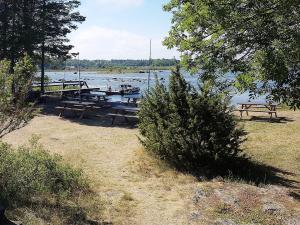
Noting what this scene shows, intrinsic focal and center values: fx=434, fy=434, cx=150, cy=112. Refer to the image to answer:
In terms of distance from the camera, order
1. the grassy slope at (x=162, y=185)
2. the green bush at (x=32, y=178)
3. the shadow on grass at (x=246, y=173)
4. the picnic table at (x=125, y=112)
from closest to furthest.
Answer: the green bush at (x=32, y=178) → the grassy slope at (x=162, y=185) → the shadow on grass at (x=246, y=173) → the picnic table at (x=125, y=112)

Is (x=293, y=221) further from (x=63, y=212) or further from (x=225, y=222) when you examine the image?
(x=63, y=212)

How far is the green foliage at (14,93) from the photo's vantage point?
344 inches

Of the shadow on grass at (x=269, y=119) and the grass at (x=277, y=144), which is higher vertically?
the shadow on grass at (x=269, y=119)

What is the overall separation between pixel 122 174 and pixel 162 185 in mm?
1472

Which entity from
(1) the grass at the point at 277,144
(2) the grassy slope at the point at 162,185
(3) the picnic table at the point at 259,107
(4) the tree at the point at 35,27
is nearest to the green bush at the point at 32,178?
(2) the grassy slope at the point at 162,185

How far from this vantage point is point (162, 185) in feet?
35.6

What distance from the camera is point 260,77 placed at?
7953mm

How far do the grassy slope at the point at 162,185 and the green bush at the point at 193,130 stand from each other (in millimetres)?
602

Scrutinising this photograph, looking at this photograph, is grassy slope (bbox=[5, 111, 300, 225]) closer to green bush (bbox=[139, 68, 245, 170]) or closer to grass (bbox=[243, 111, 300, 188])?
grass (bbox=[243, 111, 300, 188])

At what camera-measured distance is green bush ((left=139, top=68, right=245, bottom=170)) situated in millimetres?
11859

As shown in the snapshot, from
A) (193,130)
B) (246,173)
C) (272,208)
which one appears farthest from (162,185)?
(272,208)

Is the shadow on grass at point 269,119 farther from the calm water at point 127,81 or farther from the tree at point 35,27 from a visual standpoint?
the tree at point 35,27

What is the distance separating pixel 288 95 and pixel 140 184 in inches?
184

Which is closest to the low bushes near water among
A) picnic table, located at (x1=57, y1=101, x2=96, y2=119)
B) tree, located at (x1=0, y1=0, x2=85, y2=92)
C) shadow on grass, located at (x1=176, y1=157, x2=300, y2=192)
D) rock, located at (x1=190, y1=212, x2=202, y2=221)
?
rock, located at (x1=190, y1=212, x2=202, y2=221)
